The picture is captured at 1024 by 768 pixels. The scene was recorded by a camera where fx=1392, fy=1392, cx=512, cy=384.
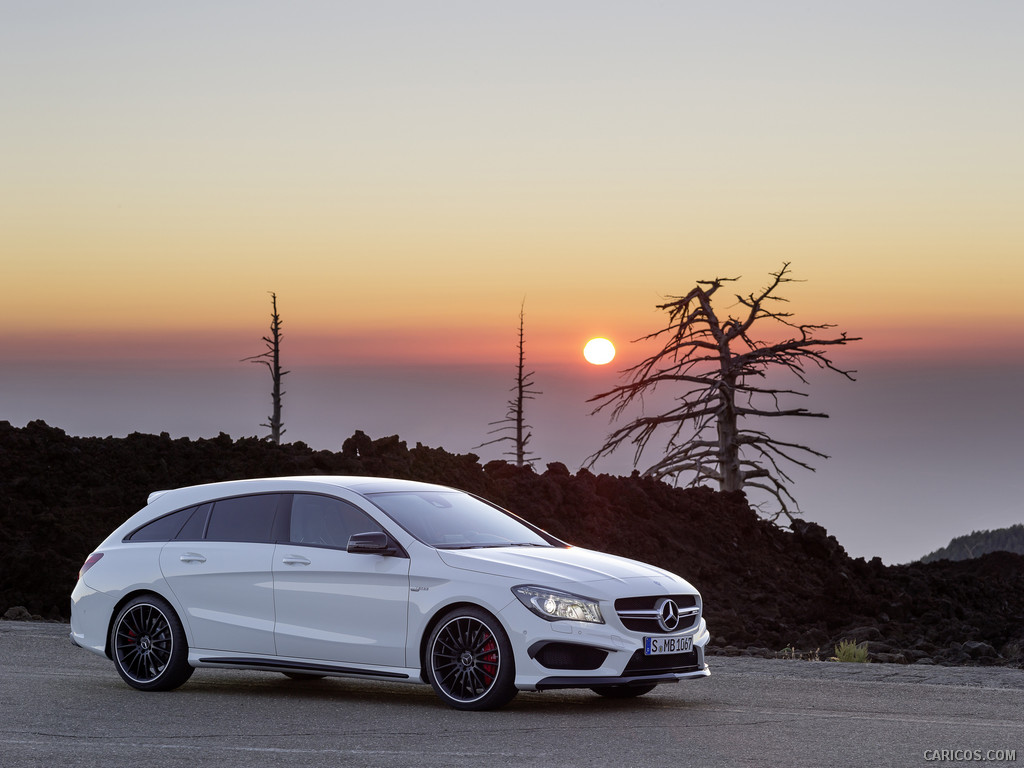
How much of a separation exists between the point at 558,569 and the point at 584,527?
1679cm

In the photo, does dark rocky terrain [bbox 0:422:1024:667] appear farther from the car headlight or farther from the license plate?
the car headlight

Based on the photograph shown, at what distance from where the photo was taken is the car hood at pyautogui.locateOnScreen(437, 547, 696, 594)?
32.9 feet

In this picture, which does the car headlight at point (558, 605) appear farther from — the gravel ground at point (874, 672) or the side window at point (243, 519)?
the gravel ground at point (874, 672)

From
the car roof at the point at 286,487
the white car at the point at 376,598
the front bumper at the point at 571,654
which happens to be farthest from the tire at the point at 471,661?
the car roof at the point at 286,487

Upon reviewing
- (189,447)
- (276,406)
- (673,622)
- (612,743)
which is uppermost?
(276,406)

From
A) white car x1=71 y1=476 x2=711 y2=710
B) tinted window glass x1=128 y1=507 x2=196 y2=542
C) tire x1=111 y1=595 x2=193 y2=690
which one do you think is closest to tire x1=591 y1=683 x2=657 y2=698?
white car x1=71 y1=476 x2=711 y2=710

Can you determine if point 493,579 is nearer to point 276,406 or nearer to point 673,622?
point 673,622

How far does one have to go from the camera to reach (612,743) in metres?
8.75

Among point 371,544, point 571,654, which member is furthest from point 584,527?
point 571,654

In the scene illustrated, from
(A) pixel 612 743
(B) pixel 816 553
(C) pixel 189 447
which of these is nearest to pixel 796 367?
(B) pixel 816 553

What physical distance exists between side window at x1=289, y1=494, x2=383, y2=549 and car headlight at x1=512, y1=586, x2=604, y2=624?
4.82 feet

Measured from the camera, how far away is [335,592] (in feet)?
34.9

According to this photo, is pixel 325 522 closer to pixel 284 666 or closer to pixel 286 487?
pixel 286 487

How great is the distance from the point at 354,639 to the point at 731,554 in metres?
17.9
